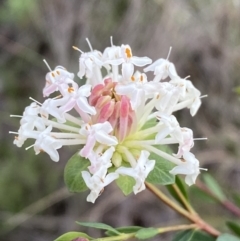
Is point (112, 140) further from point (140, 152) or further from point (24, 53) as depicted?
point (24, 53)

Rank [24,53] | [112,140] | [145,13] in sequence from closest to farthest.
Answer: [112,140] → [145,13] → [24,53]

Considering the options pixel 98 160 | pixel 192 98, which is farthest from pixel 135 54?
pixel 98 160

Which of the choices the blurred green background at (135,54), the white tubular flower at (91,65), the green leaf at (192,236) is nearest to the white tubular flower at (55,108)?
the white tubular flower at (91,65)

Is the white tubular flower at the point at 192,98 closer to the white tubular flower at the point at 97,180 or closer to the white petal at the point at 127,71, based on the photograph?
the white petal at the point at 127,71

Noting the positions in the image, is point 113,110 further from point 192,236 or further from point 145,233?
point 192,236

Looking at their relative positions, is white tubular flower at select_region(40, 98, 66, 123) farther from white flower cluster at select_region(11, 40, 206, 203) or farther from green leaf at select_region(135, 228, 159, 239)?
green leaf at select_region(135, 228, 159, 239)

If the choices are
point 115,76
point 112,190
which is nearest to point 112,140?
point 115,76
